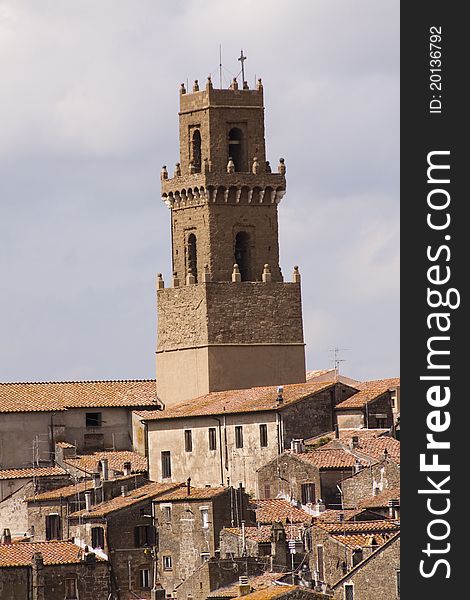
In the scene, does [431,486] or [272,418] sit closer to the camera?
[431,486]

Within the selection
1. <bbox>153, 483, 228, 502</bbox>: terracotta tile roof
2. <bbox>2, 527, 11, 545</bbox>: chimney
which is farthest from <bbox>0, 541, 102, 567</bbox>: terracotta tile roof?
<bbox>153, 483, 228, 502</bbox>: terracotta tile roof

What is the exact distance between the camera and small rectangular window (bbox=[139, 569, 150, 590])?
6244 cm

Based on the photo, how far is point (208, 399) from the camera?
7069 cm

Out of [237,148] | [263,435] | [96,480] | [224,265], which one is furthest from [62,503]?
[237,148]

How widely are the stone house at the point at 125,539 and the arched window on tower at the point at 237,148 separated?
53.2ft

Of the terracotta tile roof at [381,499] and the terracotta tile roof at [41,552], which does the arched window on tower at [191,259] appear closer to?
the terracotta tile roof at [41,552]

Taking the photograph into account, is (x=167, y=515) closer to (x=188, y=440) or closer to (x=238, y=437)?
(x=238, y=437)

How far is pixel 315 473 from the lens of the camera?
62344 millimetres

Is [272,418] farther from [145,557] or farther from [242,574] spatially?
[242,574]

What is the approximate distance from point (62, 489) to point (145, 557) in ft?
20.8

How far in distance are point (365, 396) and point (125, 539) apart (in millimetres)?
9003

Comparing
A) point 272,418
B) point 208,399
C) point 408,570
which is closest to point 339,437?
point 272,418

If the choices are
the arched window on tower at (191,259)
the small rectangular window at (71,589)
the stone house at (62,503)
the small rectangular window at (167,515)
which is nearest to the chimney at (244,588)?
the small rectangular window at (71,589)

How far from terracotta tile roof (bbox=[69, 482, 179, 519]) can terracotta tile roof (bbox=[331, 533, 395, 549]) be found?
39.6ft
